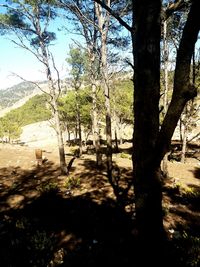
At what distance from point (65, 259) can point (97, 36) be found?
37.6 ft

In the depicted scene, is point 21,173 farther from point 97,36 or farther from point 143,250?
point 143,250

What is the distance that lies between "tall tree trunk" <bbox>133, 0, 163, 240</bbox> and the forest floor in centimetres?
52

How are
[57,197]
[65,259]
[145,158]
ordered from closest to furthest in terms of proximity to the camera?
1. [145,158]
2. [65,259]
3. [57,197]

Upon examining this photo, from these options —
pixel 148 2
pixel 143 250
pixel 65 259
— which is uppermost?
pixel 148 2

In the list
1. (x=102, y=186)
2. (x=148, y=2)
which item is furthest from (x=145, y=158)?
(x=102, y=186)

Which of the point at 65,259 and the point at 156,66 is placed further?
the point at 65,259

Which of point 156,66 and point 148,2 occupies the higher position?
point 148,2

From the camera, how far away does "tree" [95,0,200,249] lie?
2307 millimetres

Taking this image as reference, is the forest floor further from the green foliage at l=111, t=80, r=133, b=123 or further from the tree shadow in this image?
the green foliage at l=111, t=80, r=133, b=123

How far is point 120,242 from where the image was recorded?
5.98 meters

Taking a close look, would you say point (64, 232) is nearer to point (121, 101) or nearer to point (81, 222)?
point (81, 222)

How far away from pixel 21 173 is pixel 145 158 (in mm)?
12105

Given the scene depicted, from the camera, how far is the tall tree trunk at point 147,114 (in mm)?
2594

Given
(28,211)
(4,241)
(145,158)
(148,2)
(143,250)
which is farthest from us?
(28,211)
